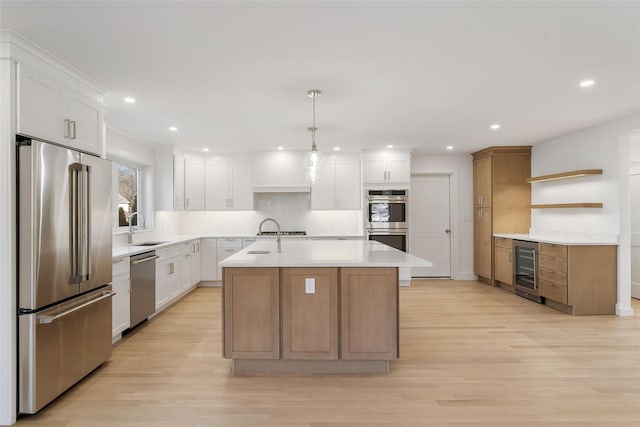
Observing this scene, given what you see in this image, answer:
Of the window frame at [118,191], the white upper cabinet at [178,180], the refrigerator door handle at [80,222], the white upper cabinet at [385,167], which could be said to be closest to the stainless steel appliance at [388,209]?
the white upper cabinet at [385,167]

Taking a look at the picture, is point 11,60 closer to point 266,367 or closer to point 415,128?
point 266,367

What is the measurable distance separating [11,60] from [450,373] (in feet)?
12.1

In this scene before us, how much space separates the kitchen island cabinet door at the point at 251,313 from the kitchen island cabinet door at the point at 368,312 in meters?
0.55

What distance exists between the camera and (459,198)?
6.86 metres

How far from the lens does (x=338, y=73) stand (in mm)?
2904

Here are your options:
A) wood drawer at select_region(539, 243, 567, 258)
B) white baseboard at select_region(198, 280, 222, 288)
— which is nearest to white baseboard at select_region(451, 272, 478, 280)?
wood drawer at select_region(539, 243, 567, 258)

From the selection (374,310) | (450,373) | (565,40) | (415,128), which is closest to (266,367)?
(374,310)

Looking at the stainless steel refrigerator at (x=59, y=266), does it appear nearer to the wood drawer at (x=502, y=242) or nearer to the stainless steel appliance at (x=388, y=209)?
the stainless steel appliance at (x=388, y=209)

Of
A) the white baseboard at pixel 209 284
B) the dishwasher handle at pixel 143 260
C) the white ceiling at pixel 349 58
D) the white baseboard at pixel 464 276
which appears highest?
the white ceiling at pixel 349 58

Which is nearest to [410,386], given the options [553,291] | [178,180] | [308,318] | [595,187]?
[308,318]

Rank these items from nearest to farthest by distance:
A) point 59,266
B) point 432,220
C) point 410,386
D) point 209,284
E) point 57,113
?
point 59,266, point 57,113, point 410,386, point 209,284, point 432,220

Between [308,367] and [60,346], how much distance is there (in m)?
1.75

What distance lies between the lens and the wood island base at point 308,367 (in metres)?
2.94

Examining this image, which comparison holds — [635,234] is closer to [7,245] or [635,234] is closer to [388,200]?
[388,200]
